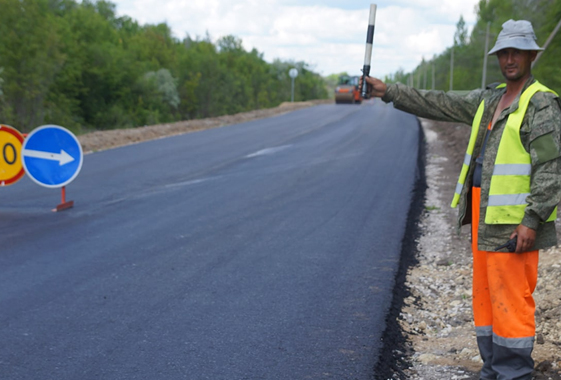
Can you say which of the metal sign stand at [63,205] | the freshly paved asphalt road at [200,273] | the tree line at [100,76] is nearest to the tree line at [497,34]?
the freshly paved asphalt road at [200,273]

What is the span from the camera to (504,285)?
3324 millimetres

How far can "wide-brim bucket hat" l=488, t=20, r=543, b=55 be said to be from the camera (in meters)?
3.25

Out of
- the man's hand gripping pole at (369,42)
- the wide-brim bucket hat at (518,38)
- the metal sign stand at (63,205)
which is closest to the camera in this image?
the wide-brim bucket hat at (518,38)

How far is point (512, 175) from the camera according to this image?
10.7 ft

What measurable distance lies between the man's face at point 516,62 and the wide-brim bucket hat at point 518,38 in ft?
0.19

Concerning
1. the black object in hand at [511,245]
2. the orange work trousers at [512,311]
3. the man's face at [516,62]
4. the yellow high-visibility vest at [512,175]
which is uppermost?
the man's face at [516,62]

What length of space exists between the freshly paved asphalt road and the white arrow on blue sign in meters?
0.47

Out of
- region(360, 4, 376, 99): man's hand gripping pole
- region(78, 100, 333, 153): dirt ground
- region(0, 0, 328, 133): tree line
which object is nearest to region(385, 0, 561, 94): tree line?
region(360, 4, 376, 99): man's hand gripping pole

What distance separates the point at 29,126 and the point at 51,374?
25281 millimetres

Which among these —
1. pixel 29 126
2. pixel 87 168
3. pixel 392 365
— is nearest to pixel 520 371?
pixel 392 365

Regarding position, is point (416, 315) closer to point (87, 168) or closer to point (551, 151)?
point (551, 151)

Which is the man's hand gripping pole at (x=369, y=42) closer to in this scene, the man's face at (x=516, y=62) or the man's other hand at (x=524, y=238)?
the man's face at (x=516, y=62)

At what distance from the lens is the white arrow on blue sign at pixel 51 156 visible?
28.5 ft

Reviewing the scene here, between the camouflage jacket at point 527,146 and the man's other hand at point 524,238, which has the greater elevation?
the camouflage jacket at point 527,146
